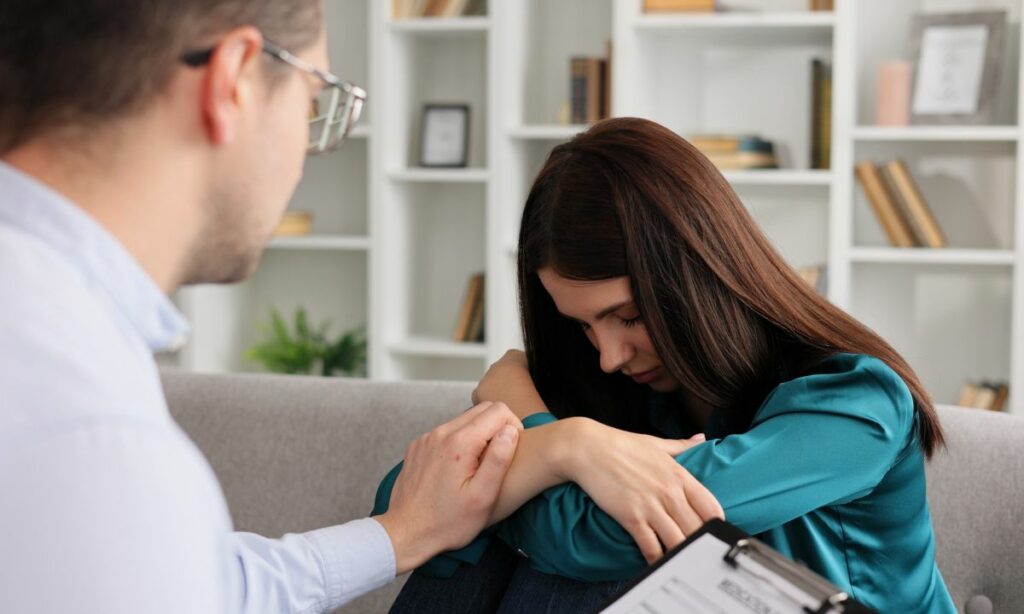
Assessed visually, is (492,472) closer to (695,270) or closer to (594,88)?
(695,270)

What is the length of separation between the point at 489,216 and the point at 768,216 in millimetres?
888

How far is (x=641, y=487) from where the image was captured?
1180 mm

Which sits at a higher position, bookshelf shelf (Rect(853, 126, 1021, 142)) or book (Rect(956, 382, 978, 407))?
bookshelf shelf (Rect(853, 126, 1021, 142))

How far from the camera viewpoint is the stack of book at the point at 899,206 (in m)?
3.36

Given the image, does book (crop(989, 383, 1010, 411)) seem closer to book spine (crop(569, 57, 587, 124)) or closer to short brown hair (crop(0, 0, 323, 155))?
book spine (crop(569, 57, 587, 124))

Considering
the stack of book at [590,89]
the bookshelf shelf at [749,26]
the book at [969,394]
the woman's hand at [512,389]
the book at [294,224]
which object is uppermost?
the bookshelf shelf at [749,26]

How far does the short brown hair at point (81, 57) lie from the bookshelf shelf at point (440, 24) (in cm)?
291

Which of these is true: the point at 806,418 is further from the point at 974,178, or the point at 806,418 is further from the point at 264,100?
the point at 974,178

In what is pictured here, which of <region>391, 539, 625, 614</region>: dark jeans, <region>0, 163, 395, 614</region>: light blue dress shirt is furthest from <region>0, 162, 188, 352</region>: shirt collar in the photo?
<region>391, 539, 625, 614</region>: dark jeans

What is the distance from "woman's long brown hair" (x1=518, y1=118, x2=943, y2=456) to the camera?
133 cm

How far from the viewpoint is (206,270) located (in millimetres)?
824

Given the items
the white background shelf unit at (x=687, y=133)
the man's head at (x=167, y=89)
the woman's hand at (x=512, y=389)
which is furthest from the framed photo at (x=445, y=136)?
the man's head at (x=167, y=89)

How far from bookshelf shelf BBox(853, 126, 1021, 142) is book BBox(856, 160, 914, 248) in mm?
120

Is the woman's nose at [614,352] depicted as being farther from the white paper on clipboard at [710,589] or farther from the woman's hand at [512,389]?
the white paper on clipboard at [710,589]
